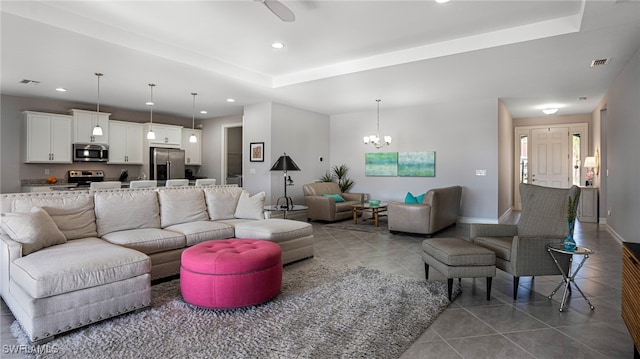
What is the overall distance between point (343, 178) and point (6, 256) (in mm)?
7252

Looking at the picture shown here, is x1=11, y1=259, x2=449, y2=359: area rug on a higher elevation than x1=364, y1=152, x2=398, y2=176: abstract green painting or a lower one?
lower

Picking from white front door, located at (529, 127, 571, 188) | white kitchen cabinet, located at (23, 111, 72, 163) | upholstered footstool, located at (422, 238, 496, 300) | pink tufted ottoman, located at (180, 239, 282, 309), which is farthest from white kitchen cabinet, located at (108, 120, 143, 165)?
white front door, located at (529, 127, 571, 188)

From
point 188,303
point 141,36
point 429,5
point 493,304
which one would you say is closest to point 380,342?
point 493,304

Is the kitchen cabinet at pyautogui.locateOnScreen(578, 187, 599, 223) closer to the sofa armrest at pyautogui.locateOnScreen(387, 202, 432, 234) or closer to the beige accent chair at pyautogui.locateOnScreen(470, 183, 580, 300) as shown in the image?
the sofa armrest at pyautogui.locateOnScreen(387, 202, 432, 234)

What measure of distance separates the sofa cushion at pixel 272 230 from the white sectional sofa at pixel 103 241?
1 centimetres

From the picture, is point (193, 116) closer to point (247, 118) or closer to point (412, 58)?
point (247, 118)

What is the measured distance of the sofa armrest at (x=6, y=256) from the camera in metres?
2.60

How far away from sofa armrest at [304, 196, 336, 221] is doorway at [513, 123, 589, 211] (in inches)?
218

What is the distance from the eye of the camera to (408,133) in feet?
27.0

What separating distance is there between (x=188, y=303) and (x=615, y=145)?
6610mm

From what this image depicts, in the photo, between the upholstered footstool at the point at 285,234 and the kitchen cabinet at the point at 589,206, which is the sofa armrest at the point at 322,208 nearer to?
the upholstered footstool at the point at 285,234

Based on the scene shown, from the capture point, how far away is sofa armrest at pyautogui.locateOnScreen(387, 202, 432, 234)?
5.75m

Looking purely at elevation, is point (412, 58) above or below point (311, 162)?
above

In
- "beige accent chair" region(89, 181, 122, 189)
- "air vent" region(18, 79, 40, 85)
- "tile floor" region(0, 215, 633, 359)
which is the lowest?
"tile floor" region(0, 215, 633, 359)
